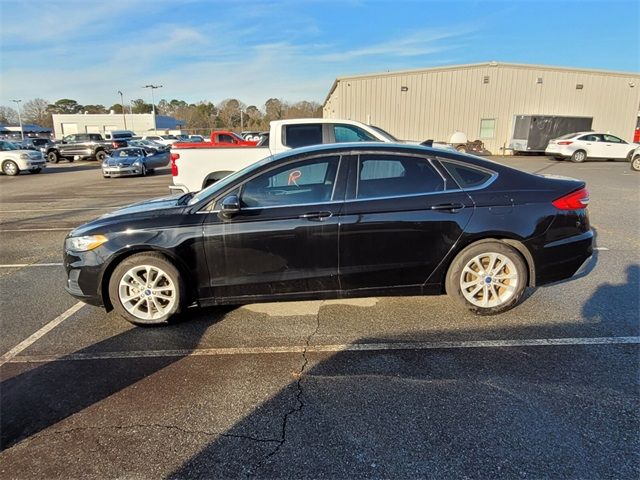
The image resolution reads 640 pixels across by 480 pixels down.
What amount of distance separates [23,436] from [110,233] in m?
1.73

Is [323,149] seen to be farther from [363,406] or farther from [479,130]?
[479,130]

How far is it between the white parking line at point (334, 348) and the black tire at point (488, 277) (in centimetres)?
50

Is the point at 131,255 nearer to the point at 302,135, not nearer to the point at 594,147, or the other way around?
the point at 302,135

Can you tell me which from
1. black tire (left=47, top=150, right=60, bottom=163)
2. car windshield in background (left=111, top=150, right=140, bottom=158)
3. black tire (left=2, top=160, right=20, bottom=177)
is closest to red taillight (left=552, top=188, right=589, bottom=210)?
car windshield in background (left=111, top=150, right=140, bottom=158)

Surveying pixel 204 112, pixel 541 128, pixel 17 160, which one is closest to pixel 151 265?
pixel 17 160

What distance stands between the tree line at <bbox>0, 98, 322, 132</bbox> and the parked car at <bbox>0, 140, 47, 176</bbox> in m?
65.1

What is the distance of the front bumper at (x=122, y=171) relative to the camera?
1859 centimetres

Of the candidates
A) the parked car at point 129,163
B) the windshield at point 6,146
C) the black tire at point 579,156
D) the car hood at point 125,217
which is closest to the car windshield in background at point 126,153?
the parked car at point 129,163

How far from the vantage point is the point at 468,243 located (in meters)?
3.71

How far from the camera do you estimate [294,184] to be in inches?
148

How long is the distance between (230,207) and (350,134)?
4.63 meters

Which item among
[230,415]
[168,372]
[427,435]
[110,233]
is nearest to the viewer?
[427,435]

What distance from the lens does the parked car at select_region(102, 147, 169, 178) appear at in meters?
18.6

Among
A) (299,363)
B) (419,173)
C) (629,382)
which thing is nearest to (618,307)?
(629,382)
